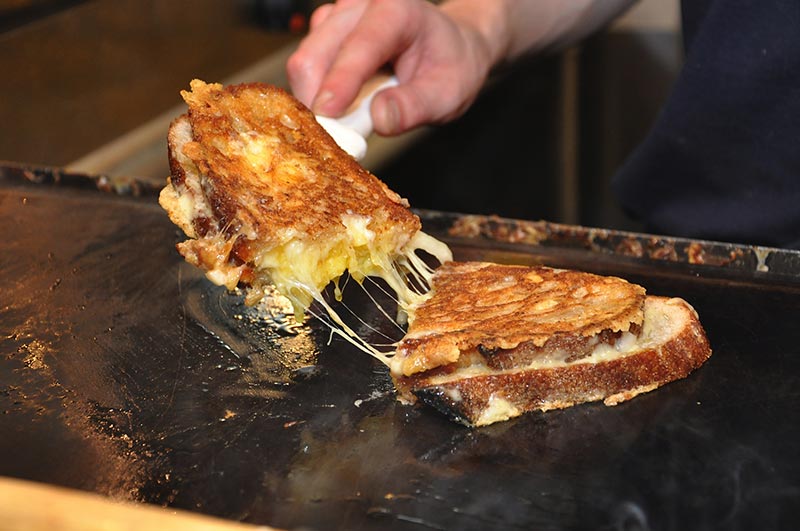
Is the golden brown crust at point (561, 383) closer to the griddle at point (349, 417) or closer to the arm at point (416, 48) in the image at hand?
the griddle at point (349, 417)

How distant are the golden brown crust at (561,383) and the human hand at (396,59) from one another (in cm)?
84

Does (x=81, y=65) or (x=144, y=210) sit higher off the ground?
(x=144, y=210)

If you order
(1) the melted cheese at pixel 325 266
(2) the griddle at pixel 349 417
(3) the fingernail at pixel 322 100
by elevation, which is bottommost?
(2) the griddle at pixel 349 417

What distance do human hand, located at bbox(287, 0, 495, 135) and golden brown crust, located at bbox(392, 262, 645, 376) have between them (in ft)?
1.69

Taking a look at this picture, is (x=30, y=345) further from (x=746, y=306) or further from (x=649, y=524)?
(x=746, y=306)

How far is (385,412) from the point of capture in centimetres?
160

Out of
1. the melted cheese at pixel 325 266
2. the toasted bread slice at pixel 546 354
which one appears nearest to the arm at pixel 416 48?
the melted cheese at pixel 325 266

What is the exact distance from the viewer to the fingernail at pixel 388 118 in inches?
88.0

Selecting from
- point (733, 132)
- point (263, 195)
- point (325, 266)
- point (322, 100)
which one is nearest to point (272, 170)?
point (263, 195)

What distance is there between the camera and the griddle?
137 cm

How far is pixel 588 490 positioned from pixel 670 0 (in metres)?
3.79

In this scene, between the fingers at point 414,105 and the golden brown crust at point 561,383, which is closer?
the golden brown crust at point 561,383

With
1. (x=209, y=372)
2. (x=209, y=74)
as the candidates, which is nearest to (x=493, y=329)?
(x=209, y=372)

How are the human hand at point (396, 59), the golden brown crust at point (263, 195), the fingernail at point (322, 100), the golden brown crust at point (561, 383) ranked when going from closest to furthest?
the golden brown crust at point (561, 383), the golden brown crust at point (263, 195), the fingernail at point (322, 100), the human hand at point (396, 59)
